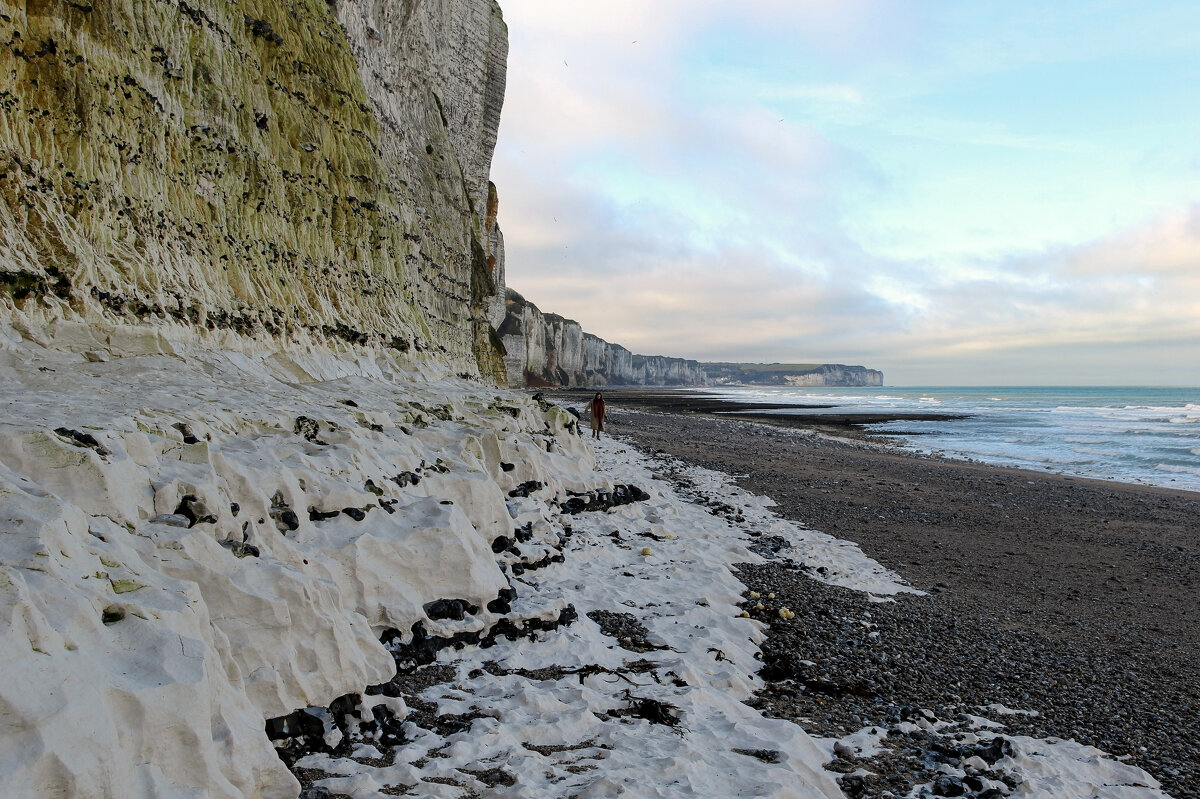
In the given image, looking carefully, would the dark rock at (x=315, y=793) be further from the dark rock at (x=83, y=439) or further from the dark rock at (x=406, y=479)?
the dark rock at (x=406, y=479)

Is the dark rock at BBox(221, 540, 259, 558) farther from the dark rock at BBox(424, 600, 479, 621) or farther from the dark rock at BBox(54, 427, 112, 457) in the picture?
the dark rock at BBox(424, 600, 479, 621)

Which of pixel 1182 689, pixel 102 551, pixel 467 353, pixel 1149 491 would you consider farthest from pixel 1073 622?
pixel 467 353

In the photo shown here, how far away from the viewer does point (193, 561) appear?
4031 millimetres

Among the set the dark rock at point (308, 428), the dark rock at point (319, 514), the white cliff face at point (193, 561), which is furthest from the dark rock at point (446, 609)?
the dark rock at point (308, 428)

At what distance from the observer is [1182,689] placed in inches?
245

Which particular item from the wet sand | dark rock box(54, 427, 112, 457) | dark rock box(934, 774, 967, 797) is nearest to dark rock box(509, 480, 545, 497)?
the wet sand

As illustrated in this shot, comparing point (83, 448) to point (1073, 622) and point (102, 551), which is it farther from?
point (1073, 622)

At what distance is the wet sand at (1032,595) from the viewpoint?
217 inches

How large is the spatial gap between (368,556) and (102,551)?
2.15 meters

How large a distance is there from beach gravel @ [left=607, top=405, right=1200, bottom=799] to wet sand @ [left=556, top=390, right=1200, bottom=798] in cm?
2

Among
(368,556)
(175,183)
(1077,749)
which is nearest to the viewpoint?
(1077,749)

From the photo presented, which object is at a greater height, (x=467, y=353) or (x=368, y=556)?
(x=467, y=353)

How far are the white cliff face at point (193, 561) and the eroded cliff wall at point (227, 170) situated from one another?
187 centimetres

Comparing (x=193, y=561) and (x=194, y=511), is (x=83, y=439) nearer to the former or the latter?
(x=194, y=511)
